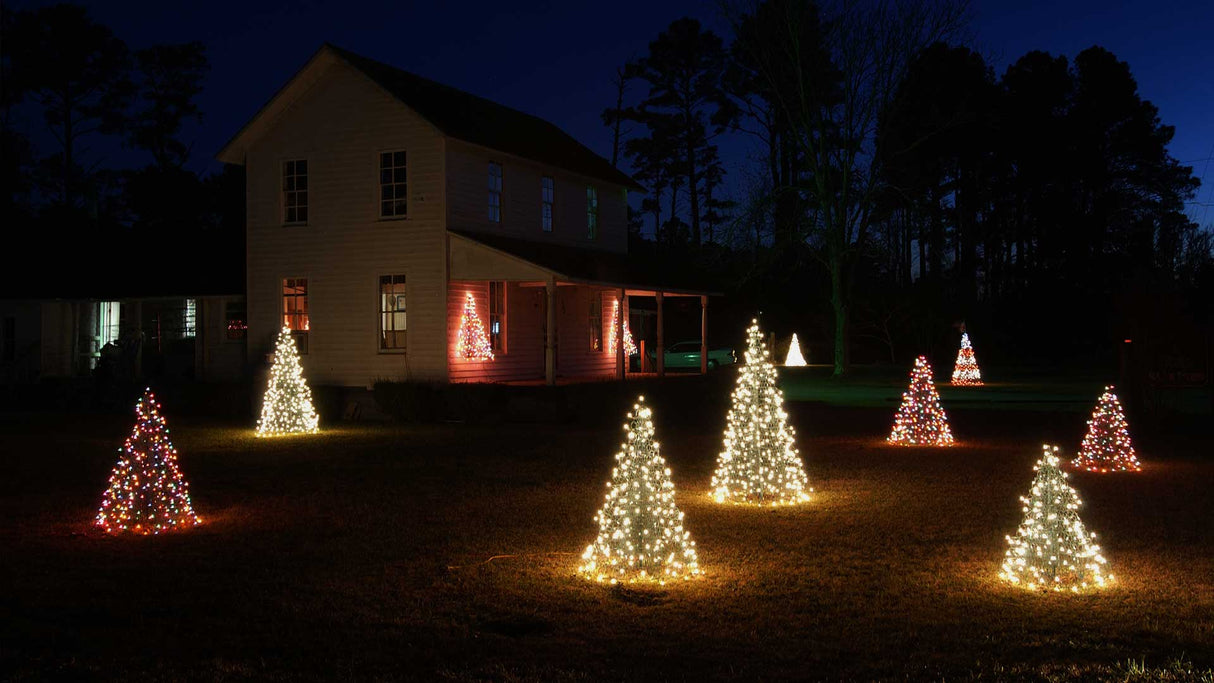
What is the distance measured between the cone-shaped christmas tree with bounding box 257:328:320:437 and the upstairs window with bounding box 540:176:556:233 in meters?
8.95

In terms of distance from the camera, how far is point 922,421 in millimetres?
17094

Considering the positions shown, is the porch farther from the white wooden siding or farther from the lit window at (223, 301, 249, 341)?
the lit window at (223, 301, 249, 341)

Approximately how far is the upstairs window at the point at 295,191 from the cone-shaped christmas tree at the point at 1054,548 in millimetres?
19891

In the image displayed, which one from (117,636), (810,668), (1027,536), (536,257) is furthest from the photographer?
(536,257)

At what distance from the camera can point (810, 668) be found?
5.91m

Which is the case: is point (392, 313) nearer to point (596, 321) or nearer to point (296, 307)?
point (296, 307)

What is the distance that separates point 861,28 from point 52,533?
31237 millimetres

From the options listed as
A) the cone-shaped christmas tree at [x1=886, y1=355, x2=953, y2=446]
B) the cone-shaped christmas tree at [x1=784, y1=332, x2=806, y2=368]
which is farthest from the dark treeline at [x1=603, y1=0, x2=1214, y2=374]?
the cone-shaped christmas tree at [x1=886, y1=355, x2=953, y2=446]

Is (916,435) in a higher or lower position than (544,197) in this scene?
lower

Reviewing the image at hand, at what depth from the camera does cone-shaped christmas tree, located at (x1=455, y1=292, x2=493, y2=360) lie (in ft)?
77.0

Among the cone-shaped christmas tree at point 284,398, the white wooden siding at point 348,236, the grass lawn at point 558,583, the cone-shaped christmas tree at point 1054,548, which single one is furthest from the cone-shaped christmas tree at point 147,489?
the white wooden siding at point 348,236

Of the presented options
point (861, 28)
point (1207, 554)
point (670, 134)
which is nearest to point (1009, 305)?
point (861, 28)

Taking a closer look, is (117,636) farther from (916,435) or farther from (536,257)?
(536,257)

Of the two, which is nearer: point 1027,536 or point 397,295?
point 1027,536
